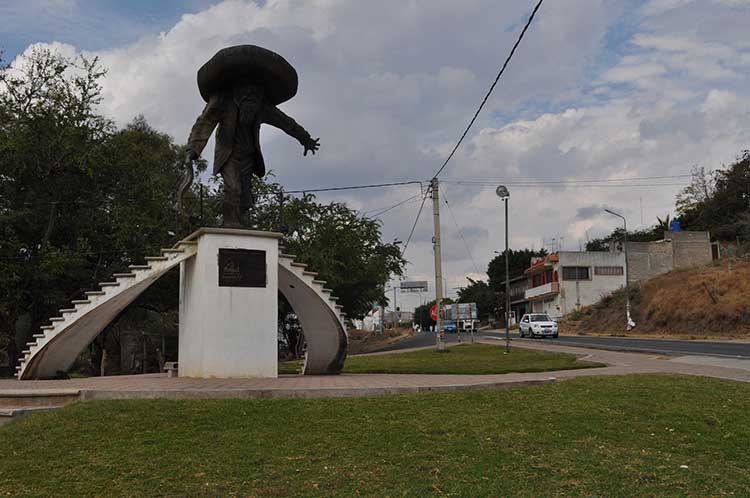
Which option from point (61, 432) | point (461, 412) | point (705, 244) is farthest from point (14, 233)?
point (705, 244)

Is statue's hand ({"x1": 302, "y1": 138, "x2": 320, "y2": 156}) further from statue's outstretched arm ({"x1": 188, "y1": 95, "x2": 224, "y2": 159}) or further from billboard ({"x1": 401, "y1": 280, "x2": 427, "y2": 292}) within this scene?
billboard ({"x1": 401, "y1": 280, "x2": 427, "y2": 292})

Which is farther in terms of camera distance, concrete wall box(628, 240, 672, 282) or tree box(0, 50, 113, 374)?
concrete wall box(628, 240, 672, 282)

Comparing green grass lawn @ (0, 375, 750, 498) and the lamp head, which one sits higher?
the lamp head

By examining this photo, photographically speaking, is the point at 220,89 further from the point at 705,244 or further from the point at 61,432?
the point at 705,244

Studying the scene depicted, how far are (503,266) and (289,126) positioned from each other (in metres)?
70.8

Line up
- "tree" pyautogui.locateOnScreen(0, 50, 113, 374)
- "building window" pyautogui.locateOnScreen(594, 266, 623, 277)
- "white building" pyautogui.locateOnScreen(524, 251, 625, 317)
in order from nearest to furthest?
1. "tree" pyautogui.locateOnScreen(0, 50, 113, 374)
2. "white building" pyautogui.locateOnScreen(524, 251, 625, 317)
3. "building window" pyautogui.locateOnScreen(594, 266, 623, 277)

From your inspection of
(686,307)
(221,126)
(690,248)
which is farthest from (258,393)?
(690,248)

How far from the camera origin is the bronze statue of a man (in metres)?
11.4

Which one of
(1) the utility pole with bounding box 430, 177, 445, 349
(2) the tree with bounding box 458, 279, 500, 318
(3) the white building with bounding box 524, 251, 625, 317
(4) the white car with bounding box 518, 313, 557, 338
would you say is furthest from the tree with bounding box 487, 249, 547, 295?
(1) the utility pole with bounding box 430, 177, 445, 349

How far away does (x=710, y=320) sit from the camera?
39.6 metres

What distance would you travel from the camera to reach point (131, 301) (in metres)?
11.6

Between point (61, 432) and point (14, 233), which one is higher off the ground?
point (14, 233)

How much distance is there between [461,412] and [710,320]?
122ft

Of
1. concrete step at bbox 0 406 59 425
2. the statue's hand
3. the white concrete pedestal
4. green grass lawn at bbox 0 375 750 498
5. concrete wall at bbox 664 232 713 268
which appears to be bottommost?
green grass lawn at bbox 0 375 750 498
